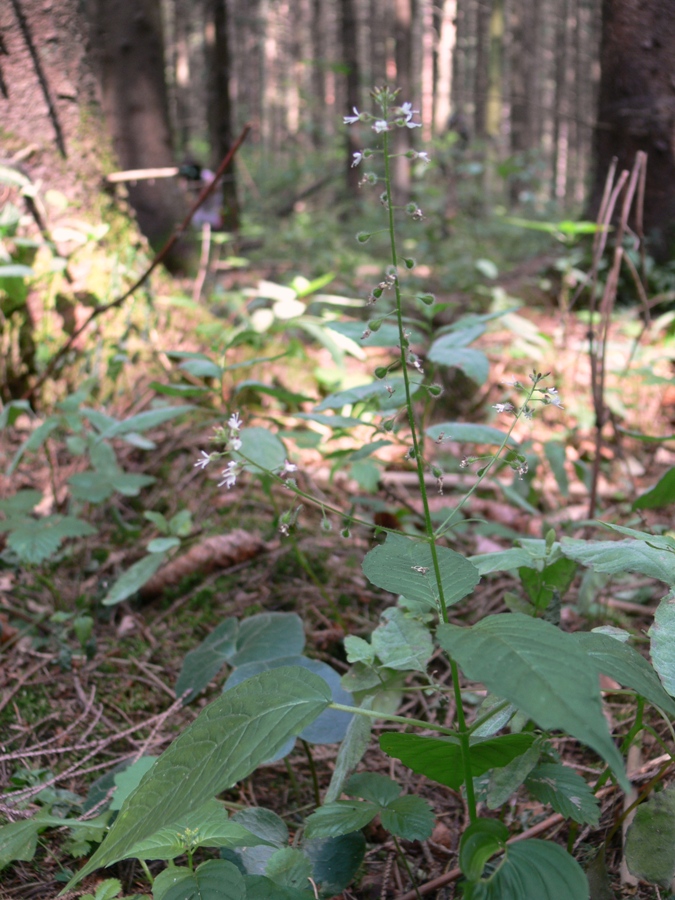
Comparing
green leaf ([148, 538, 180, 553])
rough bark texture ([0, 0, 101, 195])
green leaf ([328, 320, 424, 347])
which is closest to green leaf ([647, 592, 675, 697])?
green leaf ([328, 320, 424, 347])

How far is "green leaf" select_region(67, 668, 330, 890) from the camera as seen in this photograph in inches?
32.8

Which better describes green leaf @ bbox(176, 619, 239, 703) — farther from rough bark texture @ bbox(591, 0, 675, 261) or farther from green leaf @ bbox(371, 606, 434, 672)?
rough bark texture @ bbox(591, 0, 675, 261)

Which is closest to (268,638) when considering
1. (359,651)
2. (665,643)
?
(359,651)

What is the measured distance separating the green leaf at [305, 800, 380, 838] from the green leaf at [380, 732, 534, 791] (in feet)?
0.44

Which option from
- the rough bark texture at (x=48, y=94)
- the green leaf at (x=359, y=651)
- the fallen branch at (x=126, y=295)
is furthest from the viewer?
the rough bark texture at (x=48, y=94)

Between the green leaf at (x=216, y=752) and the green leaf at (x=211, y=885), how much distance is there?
5.1 inches

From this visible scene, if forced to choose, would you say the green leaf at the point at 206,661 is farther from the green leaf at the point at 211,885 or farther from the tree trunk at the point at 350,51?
the tree trunk at the point at 350,51

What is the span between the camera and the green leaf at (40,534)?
6.03 ft

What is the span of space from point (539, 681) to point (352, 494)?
199cm

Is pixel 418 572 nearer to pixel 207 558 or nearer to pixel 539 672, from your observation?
pixel 539 672

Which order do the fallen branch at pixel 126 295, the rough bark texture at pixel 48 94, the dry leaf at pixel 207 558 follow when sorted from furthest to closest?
the rough bark texture at pixel 48 94, the fallen branch at pixel 126 295, the dry leaf at pixel 207 558

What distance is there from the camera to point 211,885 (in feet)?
3.03

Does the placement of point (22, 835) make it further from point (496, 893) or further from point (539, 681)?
point (539, 681)

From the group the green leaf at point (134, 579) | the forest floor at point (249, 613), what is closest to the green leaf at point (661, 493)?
the forest floor at point (249, 613)
